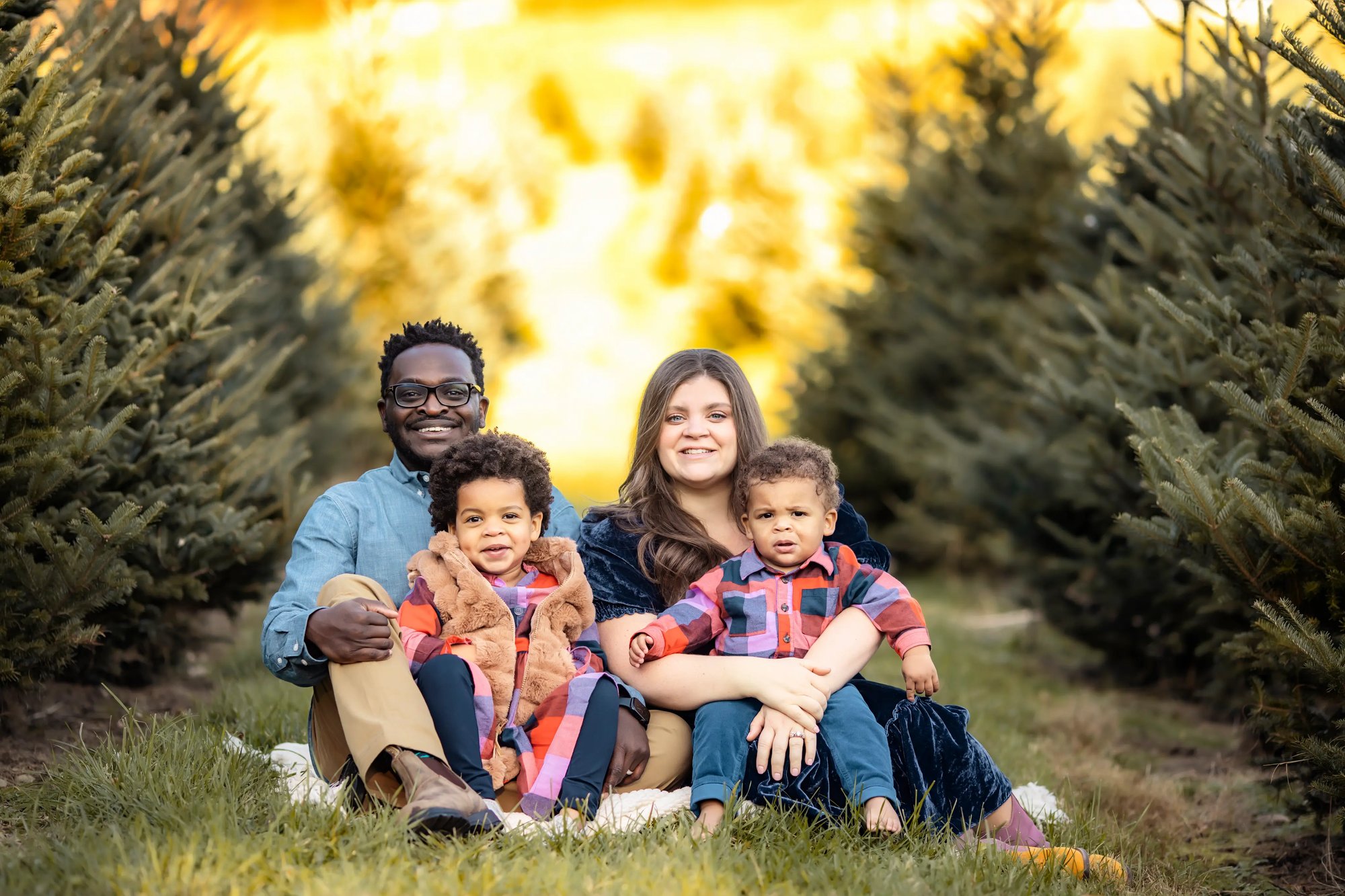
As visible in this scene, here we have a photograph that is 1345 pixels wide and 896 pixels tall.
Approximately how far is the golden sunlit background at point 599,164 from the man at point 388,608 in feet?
9.13

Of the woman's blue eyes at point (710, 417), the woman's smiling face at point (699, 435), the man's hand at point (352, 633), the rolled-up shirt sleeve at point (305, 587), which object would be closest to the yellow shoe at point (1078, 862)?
the woman's smiling face at point (699, 435)

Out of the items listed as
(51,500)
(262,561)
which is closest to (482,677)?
(51,500)

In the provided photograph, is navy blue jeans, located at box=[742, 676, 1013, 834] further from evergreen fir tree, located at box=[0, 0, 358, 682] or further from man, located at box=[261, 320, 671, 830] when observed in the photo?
evergreen fir tree, located at box=[0, 0, 358, 682]

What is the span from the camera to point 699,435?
376 cm

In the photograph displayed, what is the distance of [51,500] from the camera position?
12.6 feet

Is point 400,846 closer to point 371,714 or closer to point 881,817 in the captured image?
point 371,714

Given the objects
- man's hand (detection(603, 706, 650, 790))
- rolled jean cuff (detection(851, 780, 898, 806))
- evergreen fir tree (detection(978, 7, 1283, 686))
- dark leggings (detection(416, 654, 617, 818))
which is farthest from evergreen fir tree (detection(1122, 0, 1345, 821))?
dark leggings (detection(416, 654, 617, 818))

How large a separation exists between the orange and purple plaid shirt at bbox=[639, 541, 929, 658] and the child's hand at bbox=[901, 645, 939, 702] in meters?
0.08

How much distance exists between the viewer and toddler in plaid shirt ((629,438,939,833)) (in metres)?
3.25

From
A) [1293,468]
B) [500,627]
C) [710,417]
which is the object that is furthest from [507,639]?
[1293,468]

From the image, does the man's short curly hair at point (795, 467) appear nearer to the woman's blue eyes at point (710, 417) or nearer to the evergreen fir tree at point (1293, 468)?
the woman's blue eyes at point (710, 417)

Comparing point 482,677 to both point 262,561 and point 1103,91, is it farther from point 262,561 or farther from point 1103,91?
point 1103,91

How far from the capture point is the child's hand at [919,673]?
3.23 metres

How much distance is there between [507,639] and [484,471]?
0.50 m
